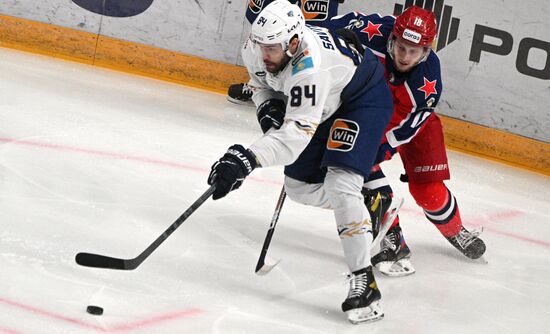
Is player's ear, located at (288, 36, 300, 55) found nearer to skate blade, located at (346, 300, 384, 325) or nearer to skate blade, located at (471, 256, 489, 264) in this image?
skate blade, located at (346, 300, 384, 325)

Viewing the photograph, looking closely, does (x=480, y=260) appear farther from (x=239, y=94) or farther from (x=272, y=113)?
(x=239, y=94)

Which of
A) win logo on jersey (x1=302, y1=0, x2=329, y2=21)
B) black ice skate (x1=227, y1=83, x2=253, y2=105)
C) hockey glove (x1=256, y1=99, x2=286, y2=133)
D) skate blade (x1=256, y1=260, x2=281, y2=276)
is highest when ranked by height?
win logo on jersey (x1=302, y1=0, x2=329, y2=21)

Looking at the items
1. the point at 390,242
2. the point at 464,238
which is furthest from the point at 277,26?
the point at 464,238

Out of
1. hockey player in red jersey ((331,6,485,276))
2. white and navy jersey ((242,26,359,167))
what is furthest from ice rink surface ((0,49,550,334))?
white and navy jersey ((242,26,359,167))

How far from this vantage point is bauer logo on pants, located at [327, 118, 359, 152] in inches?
120

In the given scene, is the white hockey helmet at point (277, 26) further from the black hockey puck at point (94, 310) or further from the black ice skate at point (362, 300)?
the black hockey puck at point (94, 310)

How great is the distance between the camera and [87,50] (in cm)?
613

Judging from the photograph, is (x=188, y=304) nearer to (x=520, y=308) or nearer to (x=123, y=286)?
(x=123, y=286)

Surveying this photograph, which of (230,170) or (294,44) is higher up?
(294,44)

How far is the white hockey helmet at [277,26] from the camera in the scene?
2.81 m

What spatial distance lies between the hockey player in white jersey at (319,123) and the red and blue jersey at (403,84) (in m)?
0.33

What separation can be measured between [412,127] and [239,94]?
8.14 feet

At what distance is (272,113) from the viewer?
3.23 meters

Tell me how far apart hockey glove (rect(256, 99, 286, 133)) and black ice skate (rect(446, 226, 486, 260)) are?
3.60ft
